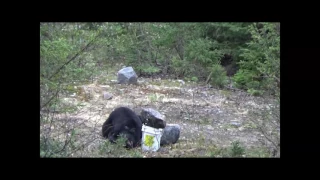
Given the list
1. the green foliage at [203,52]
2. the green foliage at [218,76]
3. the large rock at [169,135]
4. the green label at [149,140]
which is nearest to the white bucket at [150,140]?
the green label at [149,140]

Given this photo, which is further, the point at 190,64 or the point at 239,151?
the point at 190,64

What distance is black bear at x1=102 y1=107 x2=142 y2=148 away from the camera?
5.98m

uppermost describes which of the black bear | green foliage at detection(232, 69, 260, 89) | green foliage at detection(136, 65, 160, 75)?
green foliage at detection(136, 65, 160, 75)

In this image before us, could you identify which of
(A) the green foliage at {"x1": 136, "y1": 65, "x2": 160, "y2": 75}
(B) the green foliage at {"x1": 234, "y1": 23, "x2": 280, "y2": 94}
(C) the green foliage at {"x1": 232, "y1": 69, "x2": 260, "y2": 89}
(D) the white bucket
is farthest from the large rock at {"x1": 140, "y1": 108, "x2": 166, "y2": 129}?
(A) the green foliage at {"x1": 136, "y1": 65, "x2": 160, "y2": 75}

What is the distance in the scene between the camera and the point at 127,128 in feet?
19.7

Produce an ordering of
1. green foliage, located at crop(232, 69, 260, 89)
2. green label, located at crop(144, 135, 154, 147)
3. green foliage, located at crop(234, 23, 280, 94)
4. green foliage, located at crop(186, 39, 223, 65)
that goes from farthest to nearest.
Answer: green foliage, located at crop(186, 39, 223, 65)
green foliage, located at crop(232, 69, 260, 89)
green label, located at crop(144, 135, 154, 147)
green foliage, located at crop(234, 23, 280, 94)

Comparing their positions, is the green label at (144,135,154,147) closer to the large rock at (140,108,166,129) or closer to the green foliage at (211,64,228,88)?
the large rock at (140,108,166,129)

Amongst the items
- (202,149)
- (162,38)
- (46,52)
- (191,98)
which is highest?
(162,38)

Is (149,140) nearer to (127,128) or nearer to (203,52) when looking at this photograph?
(127,128)
